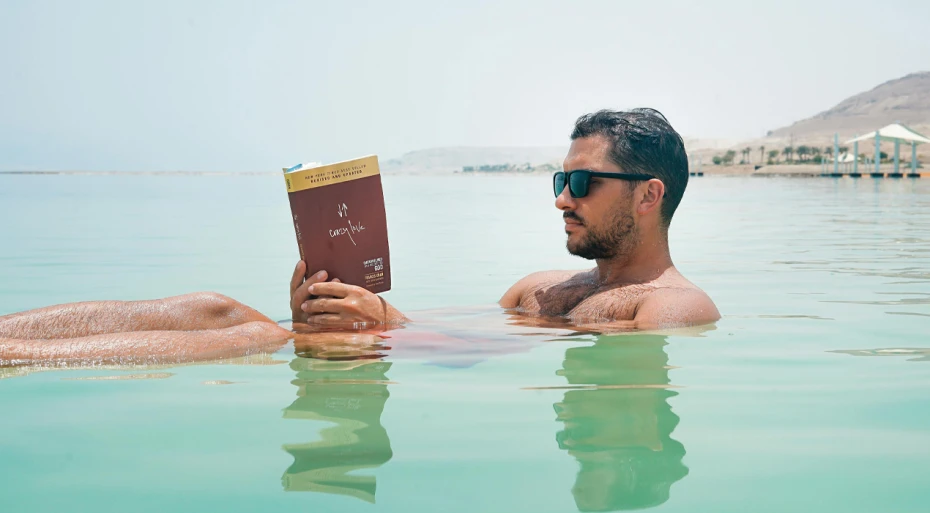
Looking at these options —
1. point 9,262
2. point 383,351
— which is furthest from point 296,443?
Result: point 9,262

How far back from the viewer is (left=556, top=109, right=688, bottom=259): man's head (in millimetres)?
4898

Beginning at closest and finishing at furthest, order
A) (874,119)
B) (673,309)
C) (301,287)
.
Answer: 1. (301,287)
2. (673,309)
3. (874,119)

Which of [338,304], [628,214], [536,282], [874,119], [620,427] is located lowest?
[620,427]

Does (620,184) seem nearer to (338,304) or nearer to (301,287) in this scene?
(338,304)

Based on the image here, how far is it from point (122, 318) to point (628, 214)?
8.49 feet

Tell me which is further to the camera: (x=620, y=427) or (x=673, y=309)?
(x=673, y=309)

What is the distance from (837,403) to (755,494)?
1206mm

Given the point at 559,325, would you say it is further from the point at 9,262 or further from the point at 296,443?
the point at 9,262

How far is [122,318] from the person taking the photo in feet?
12.9

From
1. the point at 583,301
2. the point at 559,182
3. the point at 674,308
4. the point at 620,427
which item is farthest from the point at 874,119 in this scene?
the point at 620,427

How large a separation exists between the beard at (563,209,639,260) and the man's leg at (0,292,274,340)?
1831mm

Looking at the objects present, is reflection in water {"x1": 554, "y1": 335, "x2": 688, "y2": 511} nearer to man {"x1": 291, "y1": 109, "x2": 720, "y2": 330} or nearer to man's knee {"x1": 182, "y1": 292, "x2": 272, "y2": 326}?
man {"x1": 291, "y1": 109, "x2": 720, "y2": 330}

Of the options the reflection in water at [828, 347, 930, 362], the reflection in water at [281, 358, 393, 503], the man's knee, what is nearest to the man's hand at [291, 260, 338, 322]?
the man's knee

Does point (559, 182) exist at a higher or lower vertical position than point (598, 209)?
higher
